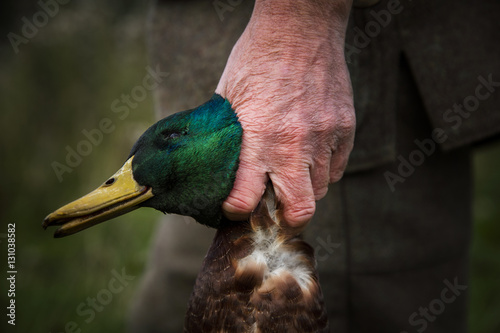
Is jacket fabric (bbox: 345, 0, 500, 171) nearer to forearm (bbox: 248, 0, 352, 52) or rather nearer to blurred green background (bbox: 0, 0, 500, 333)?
forearm (bbox: 248, 0, 352, 52)

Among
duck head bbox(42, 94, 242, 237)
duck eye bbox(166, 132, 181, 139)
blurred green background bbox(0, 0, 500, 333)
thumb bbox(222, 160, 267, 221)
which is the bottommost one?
blurred green background bbox(0, 0, 500, 333)

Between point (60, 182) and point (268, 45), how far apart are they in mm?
2700

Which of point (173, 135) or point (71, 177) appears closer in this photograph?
point (173, 135)

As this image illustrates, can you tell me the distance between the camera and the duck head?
4.04ft

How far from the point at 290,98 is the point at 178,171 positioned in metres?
0.32

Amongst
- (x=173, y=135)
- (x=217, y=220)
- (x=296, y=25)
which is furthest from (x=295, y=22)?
(x=217, y=220)

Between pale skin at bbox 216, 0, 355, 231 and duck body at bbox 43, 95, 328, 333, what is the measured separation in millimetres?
47

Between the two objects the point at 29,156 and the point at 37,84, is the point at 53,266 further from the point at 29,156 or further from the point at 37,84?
the point at 37,84

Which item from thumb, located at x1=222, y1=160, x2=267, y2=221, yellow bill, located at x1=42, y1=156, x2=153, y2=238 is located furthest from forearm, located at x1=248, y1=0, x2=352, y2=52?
yellow bill, located at x1=42, y1=156, x2=153, y2=238

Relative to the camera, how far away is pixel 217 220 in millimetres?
1329

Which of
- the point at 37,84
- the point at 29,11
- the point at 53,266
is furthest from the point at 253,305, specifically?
the point at 29,11

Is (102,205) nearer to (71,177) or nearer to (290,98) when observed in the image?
(290,98)

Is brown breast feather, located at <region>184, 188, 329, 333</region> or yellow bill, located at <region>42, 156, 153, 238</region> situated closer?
yellow bill, located at <region>42, 156, 153, 238</region>

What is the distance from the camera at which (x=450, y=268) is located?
6.63 feet
